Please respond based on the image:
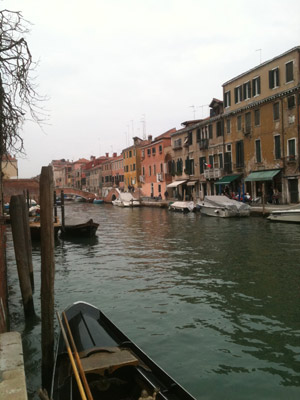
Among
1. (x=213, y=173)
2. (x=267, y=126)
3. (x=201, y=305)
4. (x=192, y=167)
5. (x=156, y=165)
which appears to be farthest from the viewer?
(x=156, y=165)

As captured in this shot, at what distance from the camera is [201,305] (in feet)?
24.3

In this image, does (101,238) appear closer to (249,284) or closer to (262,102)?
(249,284)

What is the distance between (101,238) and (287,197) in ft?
45.1

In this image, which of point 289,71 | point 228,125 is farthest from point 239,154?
point 289,71

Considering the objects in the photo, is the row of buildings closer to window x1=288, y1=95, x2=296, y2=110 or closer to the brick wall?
window x1=288, y1=95, x2=296, y2=110

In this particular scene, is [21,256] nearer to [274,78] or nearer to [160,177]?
[274,78]

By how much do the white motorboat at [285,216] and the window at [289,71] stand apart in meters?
9.41

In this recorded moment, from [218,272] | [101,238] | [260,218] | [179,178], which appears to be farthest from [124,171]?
[218,272]

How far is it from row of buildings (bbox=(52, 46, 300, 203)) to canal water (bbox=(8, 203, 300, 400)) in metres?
12.3

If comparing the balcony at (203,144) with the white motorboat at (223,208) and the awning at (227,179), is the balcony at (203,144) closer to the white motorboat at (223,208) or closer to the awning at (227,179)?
the awning at (227,179)

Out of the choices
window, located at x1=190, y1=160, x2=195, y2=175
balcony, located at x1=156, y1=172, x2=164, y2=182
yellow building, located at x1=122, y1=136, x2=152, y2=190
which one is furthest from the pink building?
window, located at x1=190, y1=160, x2=195, y2=175

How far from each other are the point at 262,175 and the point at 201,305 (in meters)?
21.6

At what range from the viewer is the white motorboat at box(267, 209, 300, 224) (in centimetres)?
1984

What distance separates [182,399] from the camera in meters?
3.30
